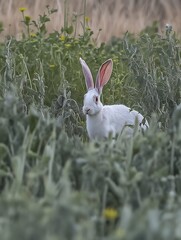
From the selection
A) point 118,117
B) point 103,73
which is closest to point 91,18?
point 103,73

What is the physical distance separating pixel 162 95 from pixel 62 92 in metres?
0.73

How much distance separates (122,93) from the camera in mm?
7910

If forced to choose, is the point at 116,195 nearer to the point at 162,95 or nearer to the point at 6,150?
the point at 6,150

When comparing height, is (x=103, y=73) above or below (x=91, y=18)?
below

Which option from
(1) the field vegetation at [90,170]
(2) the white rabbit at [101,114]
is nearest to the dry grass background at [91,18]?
(1) the field vegetation at [90,170]

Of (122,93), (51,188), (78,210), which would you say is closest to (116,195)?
(51,188)

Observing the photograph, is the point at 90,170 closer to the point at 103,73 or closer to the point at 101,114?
the point at 101,114

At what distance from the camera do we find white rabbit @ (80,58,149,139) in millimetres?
6520

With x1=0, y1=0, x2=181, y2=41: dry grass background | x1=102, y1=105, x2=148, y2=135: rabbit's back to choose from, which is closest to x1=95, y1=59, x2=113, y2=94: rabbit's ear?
x1=102, y1=105, x2=148, y2=135: rabbit's back

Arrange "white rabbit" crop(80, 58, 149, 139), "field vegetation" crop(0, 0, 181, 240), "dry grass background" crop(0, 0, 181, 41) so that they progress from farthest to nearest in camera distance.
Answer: "dry grass background" crop(0, 0, 181, 41)
"white rabbit" crop(80, 58, 149, 139)
"field vegetation" crop(0, 0, 181, 240)

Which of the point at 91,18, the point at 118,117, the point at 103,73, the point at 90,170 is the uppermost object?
the point at 91,18

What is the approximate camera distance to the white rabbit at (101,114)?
6520 mm

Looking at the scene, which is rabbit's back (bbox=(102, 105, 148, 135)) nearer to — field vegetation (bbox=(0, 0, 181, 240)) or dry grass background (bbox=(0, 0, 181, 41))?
field vegetation (bbox=(0, 0, 181, 240))

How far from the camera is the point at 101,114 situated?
6.64 m
